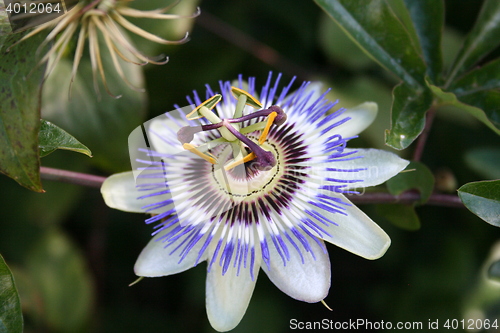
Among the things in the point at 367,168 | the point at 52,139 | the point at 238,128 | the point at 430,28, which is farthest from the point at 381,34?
the point at 52,139

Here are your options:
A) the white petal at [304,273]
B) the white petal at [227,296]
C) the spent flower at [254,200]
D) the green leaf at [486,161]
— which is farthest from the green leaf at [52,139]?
the green leaf at [486,161]

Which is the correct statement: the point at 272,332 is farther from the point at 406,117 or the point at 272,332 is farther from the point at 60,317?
the point at 406,117

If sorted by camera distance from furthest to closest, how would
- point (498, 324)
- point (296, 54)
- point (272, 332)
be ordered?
point (296, 54), point (272, 332), point (498, 324)

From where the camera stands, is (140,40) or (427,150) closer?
(140,40)

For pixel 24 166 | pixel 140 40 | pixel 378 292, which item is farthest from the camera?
pixel 378 292

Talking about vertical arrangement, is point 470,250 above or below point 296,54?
below

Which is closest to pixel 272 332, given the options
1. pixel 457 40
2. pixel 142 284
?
pixel 142 284

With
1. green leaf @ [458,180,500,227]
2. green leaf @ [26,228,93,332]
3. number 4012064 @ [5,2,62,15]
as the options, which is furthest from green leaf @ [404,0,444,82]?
green leaf @ [26,228,93,332]
